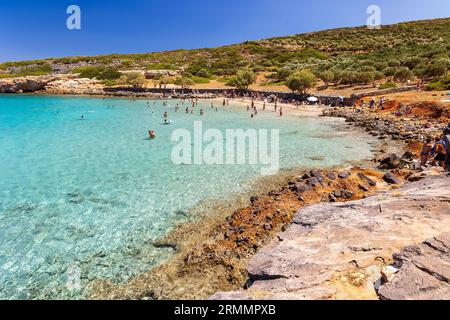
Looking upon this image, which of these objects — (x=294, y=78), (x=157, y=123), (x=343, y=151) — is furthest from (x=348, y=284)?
(x=294, y=78)

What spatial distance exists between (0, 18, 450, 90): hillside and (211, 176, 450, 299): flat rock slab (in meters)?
36.7

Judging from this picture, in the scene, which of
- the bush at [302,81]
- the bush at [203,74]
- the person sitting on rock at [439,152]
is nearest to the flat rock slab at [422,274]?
the person sitting on rock at [439,152]

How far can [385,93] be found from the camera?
4259cm

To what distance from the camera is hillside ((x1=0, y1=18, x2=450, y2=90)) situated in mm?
51906

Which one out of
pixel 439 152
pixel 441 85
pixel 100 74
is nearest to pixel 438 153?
pixel 439 152

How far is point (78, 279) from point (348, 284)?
710 cm

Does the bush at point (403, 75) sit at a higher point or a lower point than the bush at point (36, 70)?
lower

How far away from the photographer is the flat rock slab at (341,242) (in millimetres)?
5668

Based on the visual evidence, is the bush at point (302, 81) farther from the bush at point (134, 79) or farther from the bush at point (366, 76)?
the bush at point (134, 79)

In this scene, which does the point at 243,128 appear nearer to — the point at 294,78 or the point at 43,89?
the point at 294,78
